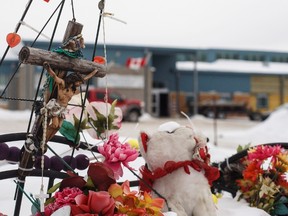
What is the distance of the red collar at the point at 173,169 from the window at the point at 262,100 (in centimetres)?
3264

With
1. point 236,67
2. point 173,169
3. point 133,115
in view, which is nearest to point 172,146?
point 173,169

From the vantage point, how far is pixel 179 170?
2150mm

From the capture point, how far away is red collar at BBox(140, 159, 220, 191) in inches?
83.5

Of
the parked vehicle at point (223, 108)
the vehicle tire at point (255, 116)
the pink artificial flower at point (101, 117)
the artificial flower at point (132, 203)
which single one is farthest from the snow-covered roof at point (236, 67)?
the artificial flower at point (132, 203)

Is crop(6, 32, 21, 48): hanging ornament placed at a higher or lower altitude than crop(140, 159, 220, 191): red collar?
higher

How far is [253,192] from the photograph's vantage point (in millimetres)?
3025

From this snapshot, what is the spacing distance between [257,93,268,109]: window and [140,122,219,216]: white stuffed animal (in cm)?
3267

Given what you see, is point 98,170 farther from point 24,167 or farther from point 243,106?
point 243,106

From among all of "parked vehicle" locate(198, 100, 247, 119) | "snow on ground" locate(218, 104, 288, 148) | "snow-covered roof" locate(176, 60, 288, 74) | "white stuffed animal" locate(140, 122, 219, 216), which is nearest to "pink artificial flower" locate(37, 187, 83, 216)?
"white stuffed animal" locate(140, 122, 219, 216)

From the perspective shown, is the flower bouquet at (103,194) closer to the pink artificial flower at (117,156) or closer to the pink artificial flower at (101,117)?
the pink artificial flower at (117,156)

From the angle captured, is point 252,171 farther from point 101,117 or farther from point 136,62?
point 136,62

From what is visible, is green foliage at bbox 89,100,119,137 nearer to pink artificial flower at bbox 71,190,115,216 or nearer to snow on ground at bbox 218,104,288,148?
pink artificial flower at bbox 71,190,115,216

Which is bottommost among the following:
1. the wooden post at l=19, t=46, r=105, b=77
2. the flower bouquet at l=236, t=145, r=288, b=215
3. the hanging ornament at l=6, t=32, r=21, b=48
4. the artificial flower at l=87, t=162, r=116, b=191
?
the flower bouquet at l=236, t=145, r=288, b=215

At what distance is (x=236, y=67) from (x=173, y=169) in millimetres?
33364
